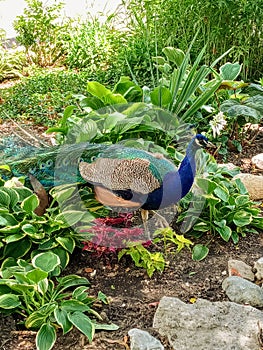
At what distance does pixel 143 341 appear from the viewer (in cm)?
225

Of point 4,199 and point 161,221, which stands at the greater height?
point 4,199

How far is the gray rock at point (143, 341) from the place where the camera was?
7.29 feet

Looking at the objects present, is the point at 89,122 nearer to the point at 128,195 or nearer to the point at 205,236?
the point at 128,195

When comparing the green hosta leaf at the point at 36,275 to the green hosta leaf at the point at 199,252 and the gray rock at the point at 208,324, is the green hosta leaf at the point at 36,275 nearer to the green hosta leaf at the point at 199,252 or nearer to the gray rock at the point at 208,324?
the gray rock at the point at 208,324

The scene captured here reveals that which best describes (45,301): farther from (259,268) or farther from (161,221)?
(259,268)

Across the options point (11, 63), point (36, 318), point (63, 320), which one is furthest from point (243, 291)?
point (11, 63)

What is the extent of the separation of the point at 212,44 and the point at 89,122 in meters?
2.45

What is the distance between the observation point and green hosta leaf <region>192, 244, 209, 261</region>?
2914mm

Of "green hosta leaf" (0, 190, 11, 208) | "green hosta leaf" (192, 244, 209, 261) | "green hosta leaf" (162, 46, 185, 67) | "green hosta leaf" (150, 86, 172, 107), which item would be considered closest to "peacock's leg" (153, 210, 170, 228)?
"green hosta leaf" (192, 244, 209, 261)

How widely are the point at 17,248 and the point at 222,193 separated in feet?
3.99

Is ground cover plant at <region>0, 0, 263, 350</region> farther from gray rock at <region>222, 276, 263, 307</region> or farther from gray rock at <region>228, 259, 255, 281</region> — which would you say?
gray rock at <region>222, 276, 263, 307</region>

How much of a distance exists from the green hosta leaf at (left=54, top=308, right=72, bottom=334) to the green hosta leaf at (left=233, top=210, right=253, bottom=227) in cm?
121

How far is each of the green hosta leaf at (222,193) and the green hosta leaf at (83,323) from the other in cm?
118

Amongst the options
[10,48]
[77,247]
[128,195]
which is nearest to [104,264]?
[77,247]
